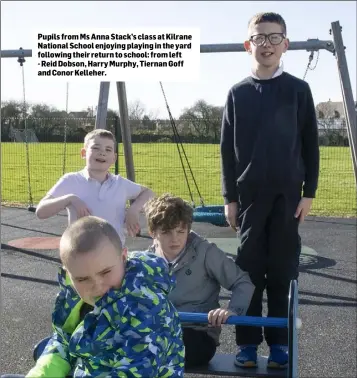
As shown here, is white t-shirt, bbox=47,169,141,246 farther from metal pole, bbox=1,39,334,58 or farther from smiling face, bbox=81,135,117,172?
metal pole, bbox=1,39,334,58

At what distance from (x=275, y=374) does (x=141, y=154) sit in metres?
11.0

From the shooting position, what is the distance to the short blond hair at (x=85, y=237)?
1.70 metres

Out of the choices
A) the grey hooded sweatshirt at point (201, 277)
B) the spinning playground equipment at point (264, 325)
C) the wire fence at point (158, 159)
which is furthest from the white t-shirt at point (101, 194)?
the wire fence at point (158, 159)

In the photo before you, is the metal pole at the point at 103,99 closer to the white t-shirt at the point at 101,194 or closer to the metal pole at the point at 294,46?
the metal pole at the point at 294,46

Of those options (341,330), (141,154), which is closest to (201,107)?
(141,154)

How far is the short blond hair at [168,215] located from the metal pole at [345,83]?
4.08 metres

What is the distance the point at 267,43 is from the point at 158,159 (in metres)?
11.3

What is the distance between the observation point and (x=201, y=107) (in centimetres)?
1320

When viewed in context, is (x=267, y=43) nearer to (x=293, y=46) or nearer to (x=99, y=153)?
(x=99, y=153)

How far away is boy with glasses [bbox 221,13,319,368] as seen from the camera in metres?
2.87

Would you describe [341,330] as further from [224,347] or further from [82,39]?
[82,39]

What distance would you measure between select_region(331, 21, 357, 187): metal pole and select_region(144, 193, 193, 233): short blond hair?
4.08 m

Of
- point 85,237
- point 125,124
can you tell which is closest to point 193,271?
point 85,237

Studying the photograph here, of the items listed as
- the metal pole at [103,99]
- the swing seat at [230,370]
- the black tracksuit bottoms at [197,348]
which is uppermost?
the metal pole at [103,99]
